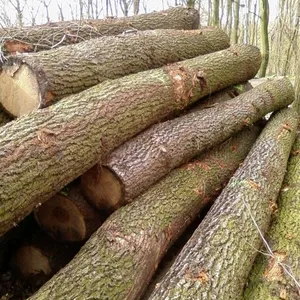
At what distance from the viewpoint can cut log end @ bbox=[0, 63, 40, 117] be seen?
3328mm

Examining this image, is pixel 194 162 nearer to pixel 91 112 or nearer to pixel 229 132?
pixel 229 132

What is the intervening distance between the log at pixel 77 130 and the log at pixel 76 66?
25 cm

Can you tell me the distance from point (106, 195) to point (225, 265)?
3.86 ft

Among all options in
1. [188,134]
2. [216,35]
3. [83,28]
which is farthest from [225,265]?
[216,35]

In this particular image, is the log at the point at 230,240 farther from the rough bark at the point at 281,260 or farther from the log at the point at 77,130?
the log at the point at 77,130

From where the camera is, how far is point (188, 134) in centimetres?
397

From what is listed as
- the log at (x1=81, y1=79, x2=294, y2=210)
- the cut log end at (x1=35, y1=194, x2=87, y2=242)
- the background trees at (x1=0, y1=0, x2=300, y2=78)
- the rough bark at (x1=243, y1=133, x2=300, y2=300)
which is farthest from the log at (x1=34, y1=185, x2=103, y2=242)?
the background trees at (x1=0, y1=0, x2=300, y2=78)

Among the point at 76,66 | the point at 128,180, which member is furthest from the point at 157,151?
the point at 76,66

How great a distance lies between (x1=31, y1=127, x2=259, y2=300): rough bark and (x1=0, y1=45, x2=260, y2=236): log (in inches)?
20.8

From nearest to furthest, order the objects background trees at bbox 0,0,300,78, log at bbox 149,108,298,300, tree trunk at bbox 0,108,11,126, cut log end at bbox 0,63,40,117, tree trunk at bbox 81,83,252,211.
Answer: log at bbox 149,108,298,300 < tree trunk at bbox 81,83,252,211 < cut log end at bbox 0,63,40,117 < tree trunk at bbox 0,108,11,126 < background trees at bbox 0,0,300,78

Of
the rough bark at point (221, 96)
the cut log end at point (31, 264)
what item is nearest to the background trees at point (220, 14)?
the rough bark at point (221, 96)

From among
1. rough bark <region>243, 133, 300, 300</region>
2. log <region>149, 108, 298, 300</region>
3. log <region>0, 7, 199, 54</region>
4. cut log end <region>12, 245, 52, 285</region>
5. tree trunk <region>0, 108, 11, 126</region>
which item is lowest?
cut log end <region>12, 245, 52, 285</region>

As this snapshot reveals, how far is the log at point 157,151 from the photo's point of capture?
3195 millimetres

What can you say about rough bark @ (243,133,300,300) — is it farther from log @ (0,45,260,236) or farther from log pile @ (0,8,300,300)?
log @ (0,45,260,236)
